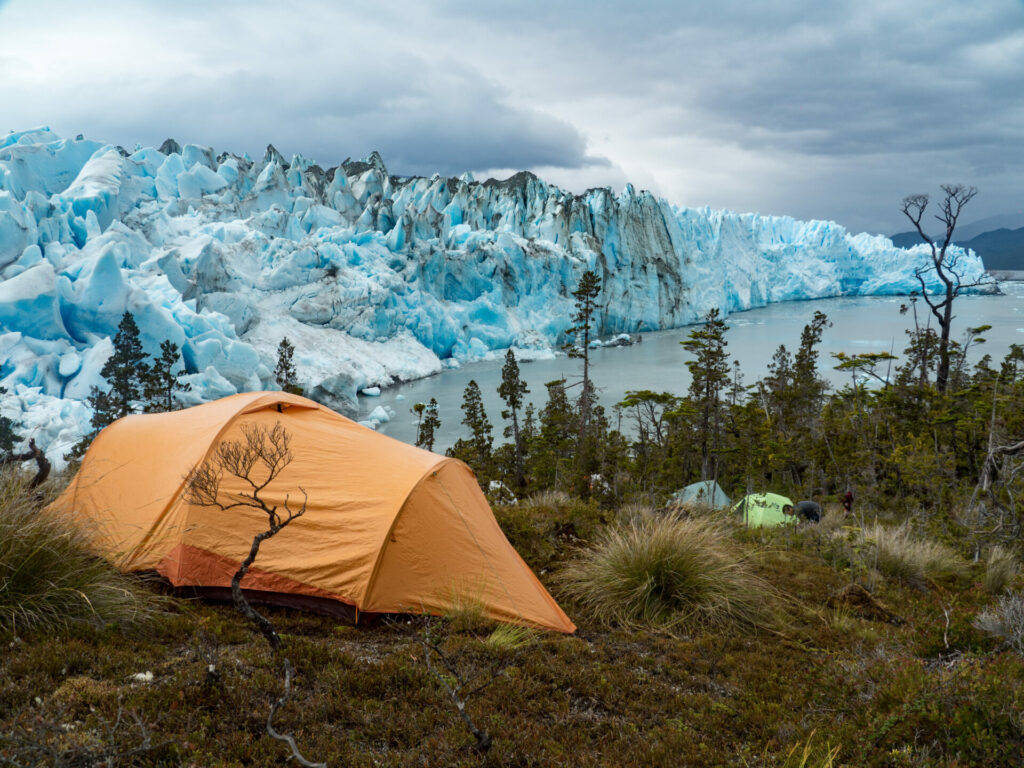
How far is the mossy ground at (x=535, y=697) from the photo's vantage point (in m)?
2.96

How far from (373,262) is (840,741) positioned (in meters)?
56.6

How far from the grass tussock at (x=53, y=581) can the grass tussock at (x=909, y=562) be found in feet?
24.2

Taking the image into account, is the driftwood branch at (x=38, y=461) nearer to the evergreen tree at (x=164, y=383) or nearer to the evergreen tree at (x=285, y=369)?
the evergreen tree at (x=164, y=383)

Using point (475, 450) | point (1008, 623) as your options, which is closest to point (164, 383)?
point (475, 450)

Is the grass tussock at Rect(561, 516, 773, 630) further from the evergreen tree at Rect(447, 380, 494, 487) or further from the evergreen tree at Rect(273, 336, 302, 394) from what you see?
the evergreen tree at Rect(273, 336, 302, 394)

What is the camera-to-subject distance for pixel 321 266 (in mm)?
53406

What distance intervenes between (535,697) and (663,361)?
5580 centimetres

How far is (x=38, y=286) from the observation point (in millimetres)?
29344

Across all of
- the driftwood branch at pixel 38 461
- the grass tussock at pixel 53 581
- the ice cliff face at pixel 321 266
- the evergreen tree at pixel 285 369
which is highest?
the ice cliff face at pixel 321 266

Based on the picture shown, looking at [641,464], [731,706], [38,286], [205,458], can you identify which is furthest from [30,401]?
[731,706]

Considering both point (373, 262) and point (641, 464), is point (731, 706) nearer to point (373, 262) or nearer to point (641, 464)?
point (641, 464)

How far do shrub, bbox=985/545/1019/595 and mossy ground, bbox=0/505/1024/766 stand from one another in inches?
104

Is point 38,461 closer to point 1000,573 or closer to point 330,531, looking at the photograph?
point 330,531

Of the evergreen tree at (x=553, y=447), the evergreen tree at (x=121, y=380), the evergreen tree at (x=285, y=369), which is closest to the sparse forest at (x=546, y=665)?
the evergreen tree at (x=553, y=447)
